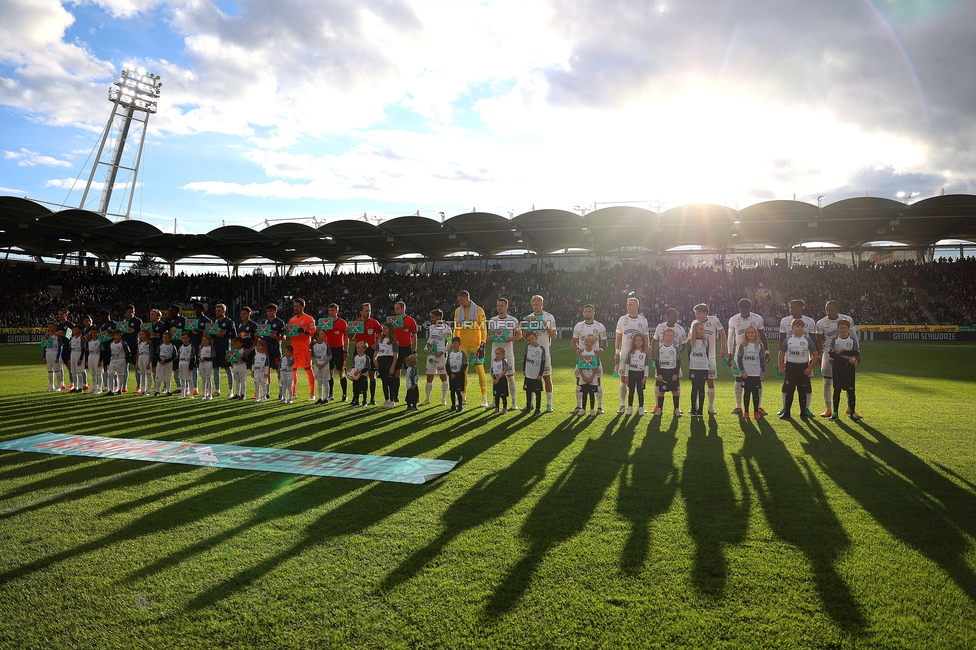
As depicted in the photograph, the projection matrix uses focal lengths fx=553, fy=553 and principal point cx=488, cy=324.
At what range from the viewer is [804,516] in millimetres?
4641

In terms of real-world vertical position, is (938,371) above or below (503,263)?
below

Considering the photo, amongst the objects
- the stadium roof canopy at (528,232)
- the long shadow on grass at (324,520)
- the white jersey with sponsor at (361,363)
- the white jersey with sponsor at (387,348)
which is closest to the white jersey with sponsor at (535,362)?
the white jersey with sponsor at (387,348)

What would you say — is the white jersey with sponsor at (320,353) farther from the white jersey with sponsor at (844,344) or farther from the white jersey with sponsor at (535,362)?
the white jersey with sponsor at (844,344)

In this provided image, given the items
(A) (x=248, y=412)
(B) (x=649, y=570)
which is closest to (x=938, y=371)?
(B) (x=649, y=570)

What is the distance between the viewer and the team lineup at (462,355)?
9.30 meters

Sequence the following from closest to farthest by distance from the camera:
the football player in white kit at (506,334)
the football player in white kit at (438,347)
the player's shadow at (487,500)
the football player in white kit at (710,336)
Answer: the player's shadow at (487,500), the football player in white kit at (710,336), the football player in white kit at (506,334), the football player in white kit at (438,347)

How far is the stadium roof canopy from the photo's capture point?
30828 mm

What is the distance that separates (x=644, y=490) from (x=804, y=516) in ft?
4.39

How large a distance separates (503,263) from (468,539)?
1632 inches

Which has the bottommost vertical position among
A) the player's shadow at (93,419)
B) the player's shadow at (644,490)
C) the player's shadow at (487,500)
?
the player's shadow at (644,490)

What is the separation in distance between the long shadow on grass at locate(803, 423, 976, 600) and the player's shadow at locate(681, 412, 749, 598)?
1.02 metres

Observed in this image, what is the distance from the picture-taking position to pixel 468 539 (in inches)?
164

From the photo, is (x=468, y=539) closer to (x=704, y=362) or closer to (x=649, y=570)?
(x=649, y=570)

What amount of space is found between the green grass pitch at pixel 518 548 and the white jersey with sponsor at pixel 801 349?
5.31 ft
